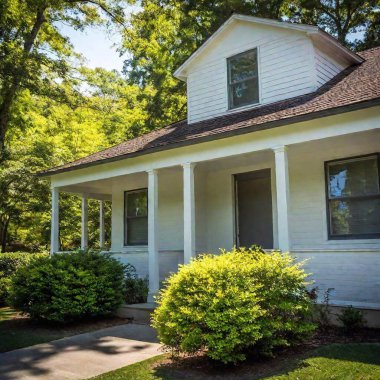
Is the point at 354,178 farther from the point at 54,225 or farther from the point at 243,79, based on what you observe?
the point at 54,225

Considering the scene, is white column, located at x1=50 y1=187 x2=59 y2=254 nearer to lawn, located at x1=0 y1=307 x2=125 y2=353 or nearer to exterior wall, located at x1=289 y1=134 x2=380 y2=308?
lawn, located at x1=0 y1=307 x2=125 y2=353

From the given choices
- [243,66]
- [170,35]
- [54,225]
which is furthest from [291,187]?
[170,35]

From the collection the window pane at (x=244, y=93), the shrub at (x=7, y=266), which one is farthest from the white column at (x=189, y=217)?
the shrub at (x=7, y=266)

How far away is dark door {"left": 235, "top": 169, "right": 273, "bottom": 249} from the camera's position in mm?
10617

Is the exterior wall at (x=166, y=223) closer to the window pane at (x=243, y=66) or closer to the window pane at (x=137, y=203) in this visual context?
the window pane at (x=137, y=203)

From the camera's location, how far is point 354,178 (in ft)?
29.0

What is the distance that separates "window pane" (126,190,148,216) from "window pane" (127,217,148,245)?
0.71 feet

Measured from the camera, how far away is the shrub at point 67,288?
8.62 meters

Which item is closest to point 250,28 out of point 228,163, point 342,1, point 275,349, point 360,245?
point 228,163

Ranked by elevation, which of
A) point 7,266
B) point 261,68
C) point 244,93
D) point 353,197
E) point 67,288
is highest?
point 261,68

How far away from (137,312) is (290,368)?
4.78 metres

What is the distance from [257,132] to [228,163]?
7.85 feet

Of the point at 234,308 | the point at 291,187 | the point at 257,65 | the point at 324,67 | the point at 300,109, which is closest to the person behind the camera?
the point at 234,308

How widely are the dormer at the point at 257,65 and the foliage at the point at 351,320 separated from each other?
5193mm
